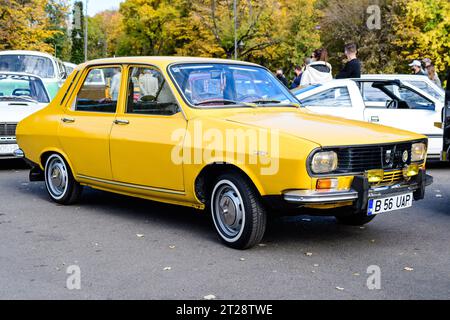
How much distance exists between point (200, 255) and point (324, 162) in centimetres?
133

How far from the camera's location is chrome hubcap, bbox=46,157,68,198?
789 centimetres

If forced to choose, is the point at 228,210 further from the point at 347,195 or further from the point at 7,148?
the point at 7,148

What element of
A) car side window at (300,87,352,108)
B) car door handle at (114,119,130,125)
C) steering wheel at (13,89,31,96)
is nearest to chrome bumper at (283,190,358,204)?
car door handle at (114,119,130,125)

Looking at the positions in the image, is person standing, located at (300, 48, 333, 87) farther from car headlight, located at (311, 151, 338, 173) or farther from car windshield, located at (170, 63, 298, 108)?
car headlight, located at (311, 151, 338, 173)

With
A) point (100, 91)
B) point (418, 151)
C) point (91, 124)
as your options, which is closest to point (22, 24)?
point (100, 91)

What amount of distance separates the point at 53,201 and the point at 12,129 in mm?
3007

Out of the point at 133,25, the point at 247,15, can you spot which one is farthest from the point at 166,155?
the point at 133,25

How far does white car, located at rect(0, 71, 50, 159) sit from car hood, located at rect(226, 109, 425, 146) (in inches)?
207

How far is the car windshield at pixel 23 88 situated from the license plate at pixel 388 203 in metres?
8.02

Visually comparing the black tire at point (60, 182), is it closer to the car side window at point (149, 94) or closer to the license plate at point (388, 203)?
the car side window at point (149, 94)

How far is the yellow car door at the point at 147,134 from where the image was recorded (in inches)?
247

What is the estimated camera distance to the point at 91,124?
723 centimetres

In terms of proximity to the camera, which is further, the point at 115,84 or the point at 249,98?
the point at 115,84

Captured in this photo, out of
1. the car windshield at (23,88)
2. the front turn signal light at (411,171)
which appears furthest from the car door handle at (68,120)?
the car windshield at (23,88)
